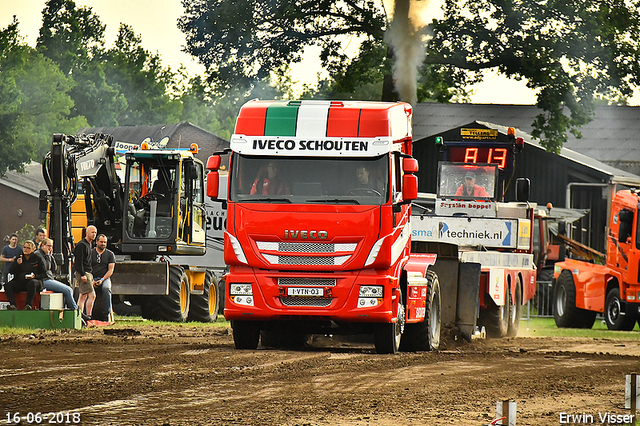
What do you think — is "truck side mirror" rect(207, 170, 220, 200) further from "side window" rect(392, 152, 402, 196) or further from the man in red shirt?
the man in red shirt

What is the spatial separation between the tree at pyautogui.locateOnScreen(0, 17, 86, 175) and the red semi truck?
40.4 meters

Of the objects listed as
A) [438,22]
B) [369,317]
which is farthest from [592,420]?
[438,22]

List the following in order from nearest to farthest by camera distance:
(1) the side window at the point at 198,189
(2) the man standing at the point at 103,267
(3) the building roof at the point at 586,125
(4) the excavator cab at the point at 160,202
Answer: (2) the man standing at the point at 103,267, (4) the excavator cab at the point at 160,202, (1) the side window at the point at 198,189, (3) the building roof at the point at 586,125

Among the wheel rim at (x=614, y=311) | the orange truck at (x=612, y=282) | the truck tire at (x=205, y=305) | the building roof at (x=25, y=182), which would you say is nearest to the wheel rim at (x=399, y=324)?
the truck tire at (x=205, y=305)

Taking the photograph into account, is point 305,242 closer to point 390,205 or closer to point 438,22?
point 390,205

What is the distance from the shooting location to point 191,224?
23766 mm

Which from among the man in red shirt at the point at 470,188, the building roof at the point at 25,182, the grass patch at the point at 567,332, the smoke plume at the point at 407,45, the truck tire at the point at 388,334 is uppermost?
the smoke plume at the point at 407,45

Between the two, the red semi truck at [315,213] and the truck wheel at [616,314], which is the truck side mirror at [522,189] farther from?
the red semi truck at [315,213]

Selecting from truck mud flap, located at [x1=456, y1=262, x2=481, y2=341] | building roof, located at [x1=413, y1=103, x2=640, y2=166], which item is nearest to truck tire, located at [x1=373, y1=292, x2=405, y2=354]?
truck mud flap, located at [x1=456, y1=262, x2=481, y2=341]

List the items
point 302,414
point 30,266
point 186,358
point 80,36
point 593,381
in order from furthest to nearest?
point 80,36
point 30,266
point 186,358
point 593,381
point 302,414

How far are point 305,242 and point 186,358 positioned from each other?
2.08 metres

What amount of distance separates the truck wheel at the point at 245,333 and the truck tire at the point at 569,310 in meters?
12.9

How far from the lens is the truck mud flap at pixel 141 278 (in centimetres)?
2212

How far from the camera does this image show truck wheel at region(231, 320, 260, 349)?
1543 cm
